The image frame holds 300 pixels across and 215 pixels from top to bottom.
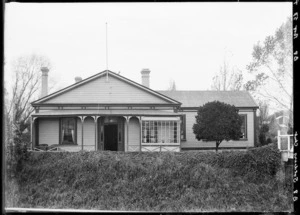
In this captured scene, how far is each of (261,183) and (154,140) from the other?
6744 mm

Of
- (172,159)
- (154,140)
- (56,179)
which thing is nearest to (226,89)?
(154,140)

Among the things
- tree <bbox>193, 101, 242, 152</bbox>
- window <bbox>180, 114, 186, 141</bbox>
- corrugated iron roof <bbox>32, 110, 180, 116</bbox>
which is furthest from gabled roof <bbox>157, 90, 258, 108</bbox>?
tree <bbox>193, 101, 242, 152</bbox>

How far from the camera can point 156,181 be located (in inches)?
473

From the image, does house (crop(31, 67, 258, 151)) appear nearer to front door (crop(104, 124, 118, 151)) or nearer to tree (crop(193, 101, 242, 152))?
front door (crop(104, 124, 118, 151))

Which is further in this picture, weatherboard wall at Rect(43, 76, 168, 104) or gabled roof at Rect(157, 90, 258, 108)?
gabled roof at Rect(157, 90, 258, 108)

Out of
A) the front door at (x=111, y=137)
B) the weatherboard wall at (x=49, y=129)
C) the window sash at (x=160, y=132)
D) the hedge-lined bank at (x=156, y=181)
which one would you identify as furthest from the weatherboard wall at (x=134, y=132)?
the hedge-lined bank at (x=156, y=181)

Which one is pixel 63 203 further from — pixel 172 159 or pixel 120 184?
pixel 172 159

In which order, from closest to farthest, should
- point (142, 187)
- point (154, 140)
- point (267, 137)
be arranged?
point (142, 187) < point (154, 140) < point (267, 137)

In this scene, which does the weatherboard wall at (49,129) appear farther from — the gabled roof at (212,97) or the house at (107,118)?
the gabled roof at (212,97)

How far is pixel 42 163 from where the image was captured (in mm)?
12945

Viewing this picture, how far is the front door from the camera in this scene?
1747 cm

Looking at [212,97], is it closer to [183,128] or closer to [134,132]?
[183,128]

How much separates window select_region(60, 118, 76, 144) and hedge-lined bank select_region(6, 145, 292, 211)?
3677 mm

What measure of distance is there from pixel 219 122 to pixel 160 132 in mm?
3284
